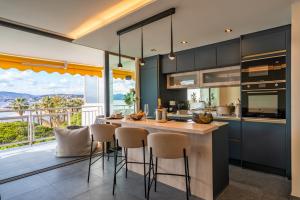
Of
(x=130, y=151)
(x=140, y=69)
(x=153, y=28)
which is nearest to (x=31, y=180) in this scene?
(x=130, y=151)

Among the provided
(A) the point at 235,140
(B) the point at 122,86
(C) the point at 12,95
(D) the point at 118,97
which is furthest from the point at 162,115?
(C) the point at 12,95

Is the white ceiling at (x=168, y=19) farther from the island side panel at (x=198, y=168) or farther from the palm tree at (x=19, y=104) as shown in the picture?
the palm tree at (x=19, y=104)

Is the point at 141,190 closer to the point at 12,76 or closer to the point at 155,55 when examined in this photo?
the point at 155,55

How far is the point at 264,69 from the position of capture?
2891 mm

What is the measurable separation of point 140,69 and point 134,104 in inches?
39.5

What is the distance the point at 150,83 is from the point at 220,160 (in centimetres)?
282

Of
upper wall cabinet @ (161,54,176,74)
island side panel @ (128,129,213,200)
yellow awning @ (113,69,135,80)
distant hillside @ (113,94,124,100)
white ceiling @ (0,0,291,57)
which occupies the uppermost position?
white ceiling @ (0,0,291,57)

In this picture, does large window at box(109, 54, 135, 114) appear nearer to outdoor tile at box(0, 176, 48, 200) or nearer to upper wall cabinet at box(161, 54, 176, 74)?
upper wall cabinet at box(161, 54, 176, 74)

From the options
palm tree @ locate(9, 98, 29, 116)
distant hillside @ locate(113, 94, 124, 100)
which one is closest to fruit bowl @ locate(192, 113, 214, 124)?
distant hillside @ locate(113, 94, 124, 100)

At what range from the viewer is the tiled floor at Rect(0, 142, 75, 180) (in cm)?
305

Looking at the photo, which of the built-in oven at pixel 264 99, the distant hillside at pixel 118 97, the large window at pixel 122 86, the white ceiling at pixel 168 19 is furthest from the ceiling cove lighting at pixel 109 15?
the built-in oven at pixel 264 99

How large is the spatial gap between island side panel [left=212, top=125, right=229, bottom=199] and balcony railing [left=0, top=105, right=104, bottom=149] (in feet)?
12.7

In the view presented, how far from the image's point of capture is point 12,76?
5031 millimetres

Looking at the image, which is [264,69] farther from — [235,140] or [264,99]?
[235,140]
